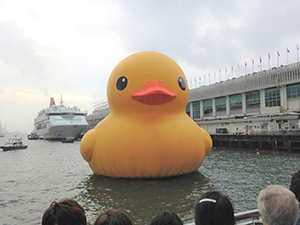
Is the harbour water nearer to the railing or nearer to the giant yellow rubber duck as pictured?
the giant yellow rubber duck

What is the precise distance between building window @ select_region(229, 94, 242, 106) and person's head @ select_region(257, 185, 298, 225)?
142 ft

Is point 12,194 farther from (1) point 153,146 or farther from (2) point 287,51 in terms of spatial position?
(2) point 287,51

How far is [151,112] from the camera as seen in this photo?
8.96 m

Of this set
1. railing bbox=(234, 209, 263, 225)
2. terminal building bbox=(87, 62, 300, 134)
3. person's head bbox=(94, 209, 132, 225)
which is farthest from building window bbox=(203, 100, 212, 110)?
person's head bbox=(94, 209, 132, 225)

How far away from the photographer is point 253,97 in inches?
1585

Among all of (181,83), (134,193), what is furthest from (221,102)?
(134,193)

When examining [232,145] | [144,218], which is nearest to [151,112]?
[144,218]

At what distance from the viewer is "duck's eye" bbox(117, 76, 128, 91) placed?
905 cm

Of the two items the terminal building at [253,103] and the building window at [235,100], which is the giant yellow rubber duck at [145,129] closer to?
the terminal building at [253,103]

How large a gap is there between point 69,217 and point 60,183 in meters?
10.2

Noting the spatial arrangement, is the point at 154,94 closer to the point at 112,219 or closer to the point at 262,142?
the point at 112,219

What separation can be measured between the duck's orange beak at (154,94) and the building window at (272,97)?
33576mm

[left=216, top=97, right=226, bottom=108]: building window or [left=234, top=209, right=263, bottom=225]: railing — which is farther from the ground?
[left=216, top=97, right=226, bottom=108]: building window

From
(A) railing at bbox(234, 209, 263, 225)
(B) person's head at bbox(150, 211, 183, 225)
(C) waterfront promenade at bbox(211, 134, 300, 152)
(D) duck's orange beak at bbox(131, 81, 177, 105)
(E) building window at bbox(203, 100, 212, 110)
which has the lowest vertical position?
(C) waterfront promenade at bbox(211, 134, 300, 152)
